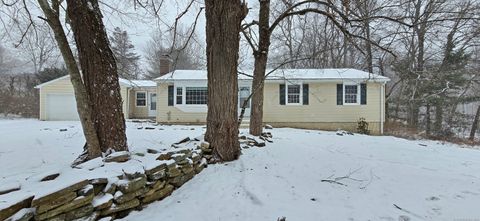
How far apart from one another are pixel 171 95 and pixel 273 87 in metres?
5.75

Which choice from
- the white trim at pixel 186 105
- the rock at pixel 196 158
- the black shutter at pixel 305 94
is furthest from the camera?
the white trim at pixel 186 105

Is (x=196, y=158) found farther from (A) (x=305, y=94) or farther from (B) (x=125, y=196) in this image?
(A) (x=305, y=94)

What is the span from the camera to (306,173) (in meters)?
4.75

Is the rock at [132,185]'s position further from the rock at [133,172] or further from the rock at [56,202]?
the rock at [56,202]

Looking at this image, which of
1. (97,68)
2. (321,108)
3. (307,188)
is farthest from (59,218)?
(321,108)

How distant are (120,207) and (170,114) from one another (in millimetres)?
13393

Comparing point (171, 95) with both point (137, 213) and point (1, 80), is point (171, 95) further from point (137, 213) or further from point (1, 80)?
point (1, 80)

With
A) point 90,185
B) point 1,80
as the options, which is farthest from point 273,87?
point 1,80

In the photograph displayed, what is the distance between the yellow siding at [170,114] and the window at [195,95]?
0.69m

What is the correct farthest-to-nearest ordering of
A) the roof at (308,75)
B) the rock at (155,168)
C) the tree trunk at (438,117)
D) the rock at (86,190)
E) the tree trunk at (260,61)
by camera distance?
the tree trunk at (438,117) → the roof at (308,75) → the tree trunk at (260,61) → the rock at (155,168) → the rock at (86,190)

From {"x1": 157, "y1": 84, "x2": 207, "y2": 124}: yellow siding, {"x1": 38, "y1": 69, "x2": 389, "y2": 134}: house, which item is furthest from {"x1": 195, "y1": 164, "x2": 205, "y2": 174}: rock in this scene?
{"x1": 157, "y1": 84, "x2": 207, "y2": 124}: yellow siding

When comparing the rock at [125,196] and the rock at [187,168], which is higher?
the rock at [187,168]

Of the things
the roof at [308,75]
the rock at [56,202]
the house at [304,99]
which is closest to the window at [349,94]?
the house at [304,99]

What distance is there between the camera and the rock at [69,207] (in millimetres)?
2262
